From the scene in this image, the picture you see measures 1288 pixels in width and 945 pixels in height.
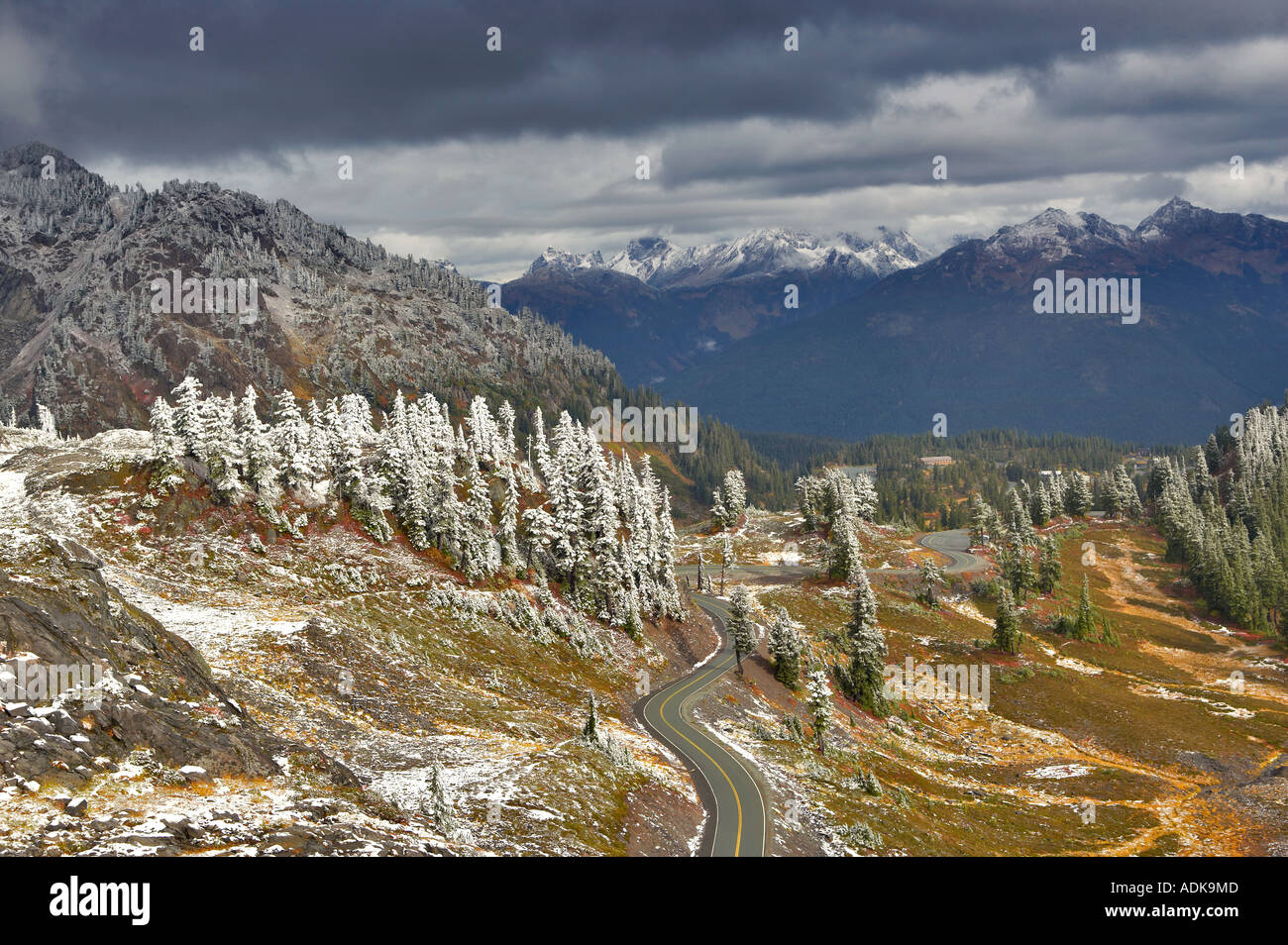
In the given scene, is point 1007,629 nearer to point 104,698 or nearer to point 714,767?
point 714,767

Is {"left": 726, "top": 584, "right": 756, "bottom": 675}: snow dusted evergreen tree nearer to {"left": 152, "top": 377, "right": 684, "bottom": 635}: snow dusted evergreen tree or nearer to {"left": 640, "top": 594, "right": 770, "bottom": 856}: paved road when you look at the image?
{"left": 640, "top": 594, "right": 770, "bottom": 856}: paved road

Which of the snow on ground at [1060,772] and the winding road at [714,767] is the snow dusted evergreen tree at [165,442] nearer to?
the winding road at [714,767]

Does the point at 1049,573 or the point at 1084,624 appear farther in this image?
the point at 1049,573

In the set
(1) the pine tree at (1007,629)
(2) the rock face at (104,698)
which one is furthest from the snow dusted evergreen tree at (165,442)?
(1) the pine tree at (1007,629)

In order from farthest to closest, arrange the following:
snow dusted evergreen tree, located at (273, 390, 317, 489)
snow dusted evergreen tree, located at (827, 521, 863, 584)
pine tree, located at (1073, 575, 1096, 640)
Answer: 1. snow dusted evergreen tree, located at (827, 521, 863, 584)
2. pine tree, located at (1073, 575, 1096, 640)
3. snow dusted evergreen tree, located at (273, 390, 317, 489)

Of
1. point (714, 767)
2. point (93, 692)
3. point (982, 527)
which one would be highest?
point (93, 692)

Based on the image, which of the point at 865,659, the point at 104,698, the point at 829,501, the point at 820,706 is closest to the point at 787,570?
the point at 829,501

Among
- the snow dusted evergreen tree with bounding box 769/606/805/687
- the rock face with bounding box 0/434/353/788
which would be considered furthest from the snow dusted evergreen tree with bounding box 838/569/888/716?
the rock face with bounding box 0/434/353/788
